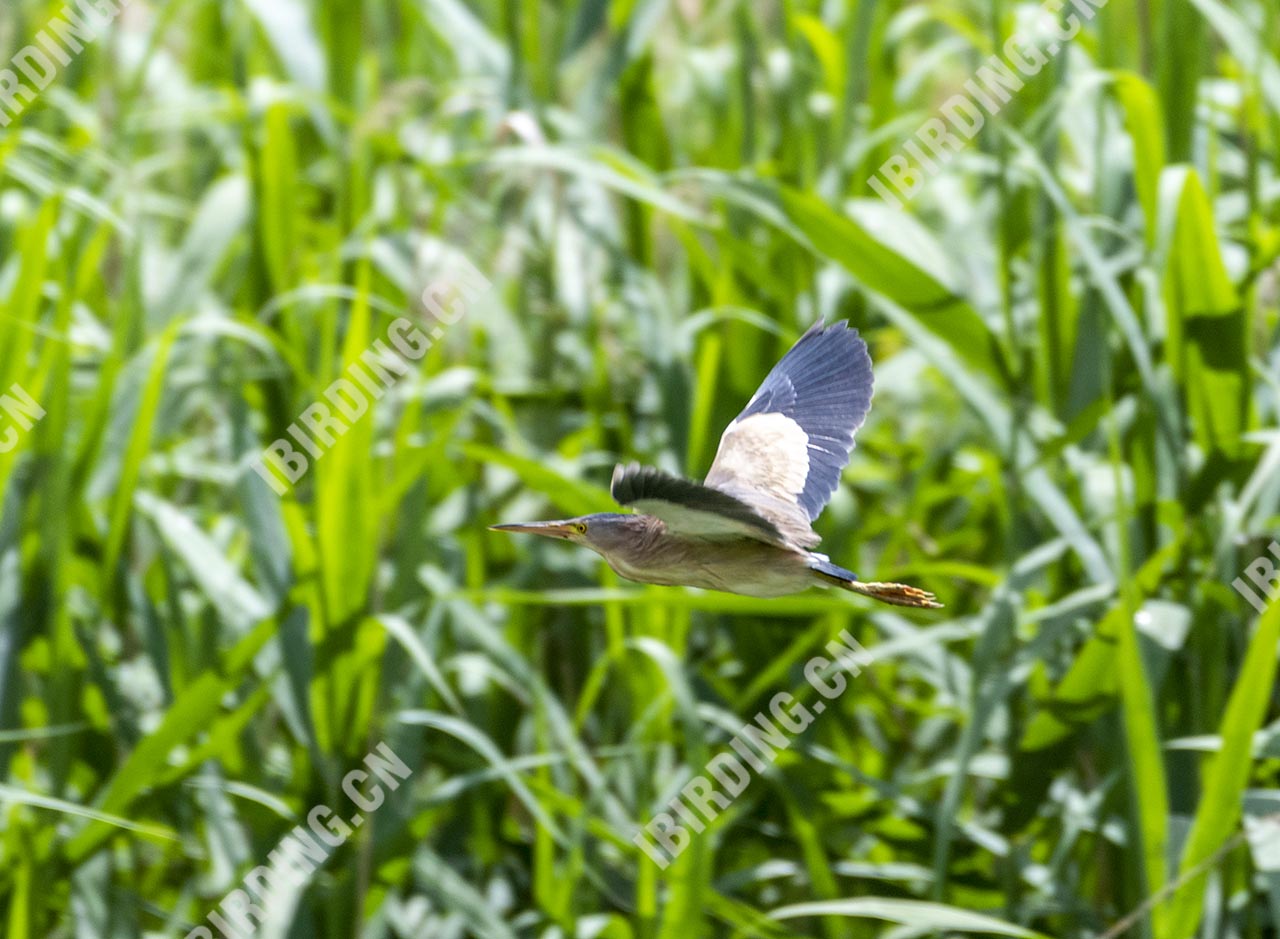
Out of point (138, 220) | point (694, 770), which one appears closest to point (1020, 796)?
point (694, 770)

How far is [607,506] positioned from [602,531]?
0.87m

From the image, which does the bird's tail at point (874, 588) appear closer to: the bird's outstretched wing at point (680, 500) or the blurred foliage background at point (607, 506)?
the bird's outstretched wing at point (680, 500)

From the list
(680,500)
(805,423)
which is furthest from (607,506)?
(680,500)

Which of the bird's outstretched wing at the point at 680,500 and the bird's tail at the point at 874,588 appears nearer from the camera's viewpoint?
the bird's outstretched wing at the point at 680,500

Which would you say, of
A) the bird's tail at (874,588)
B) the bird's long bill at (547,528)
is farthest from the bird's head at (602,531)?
the bird's tail at (874,588)

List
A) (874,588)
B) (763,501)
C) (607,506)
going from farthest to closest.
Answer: (607,506), (763,501), (874,588)

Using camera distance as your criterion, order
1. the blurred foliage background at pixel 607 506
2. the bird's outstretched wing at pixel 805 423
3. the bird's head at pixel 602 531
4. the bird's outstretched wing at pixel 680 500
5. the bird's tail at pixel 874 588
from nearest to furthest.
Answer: the bird's outstretched wing at pixel 680 500 < the bird's tail at pixel 874 588 < the bird's head at pixel 602 531 < the bird's outstretched wing at pixel 805 423 < the blurred foliage background at pixel 607 506

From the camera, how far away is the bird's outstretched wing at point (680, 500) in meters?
1.07

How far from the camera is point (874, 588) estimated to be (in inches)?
50.1

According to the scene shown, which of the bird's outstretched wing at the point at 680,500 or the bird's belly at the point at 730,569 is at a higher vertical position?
the bird's outstretched wing at the point at 680,500

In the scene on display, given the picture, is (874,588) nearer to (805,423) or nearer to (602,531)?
(602,531)

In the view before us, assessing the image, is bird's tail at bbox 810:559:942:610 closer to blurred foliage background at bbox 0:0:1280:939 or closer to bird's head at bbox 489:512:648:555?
bird's head at bbox 489:512:648:555

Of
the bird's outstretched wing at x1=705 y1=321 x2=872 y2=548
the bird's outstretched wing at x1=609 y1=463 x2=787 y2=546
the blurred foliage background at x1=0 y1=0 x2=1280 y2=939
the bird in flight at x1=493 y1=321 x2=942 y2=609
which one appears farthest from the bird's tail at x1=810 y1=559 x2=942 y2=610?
the blurred foliage background at x1=0 y1=0 x2=1280 y2=939

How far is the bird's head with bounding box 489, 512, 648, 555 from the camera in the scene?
136 cm
